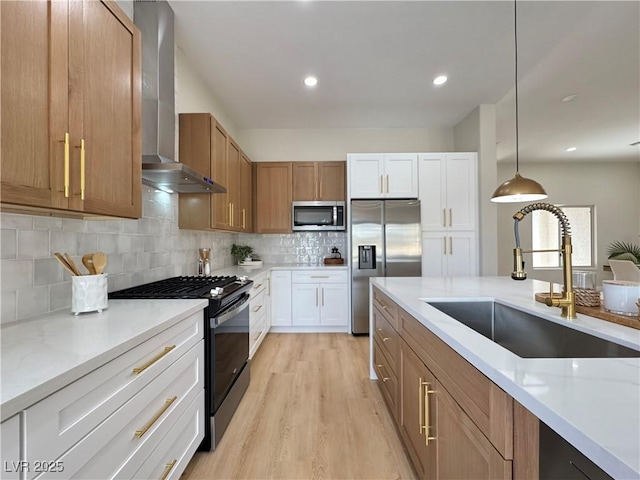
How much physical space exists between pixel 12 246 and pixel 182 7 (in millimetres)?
2009

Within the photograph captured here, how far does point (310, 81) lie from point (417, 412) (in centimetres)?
317

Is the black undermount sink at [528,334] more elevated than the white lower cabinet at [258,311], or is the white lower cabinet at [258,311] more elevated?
the black undermount sink at [528,334]

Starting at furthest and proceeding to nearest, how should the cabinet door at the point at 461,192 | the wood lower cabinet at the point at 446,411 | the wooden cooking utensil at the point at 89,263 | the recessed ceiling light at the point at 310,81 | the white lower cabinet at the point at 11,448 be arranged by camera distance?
1. the cabinet door at the point at 461,192
2. the recessed ceiling light at the point at 310,81
3. the wooden cooking utensil at the point at 89,263
4. the wood lower cabinet at the point at 446,411
5. the white lower cabinet at the point at 11,448

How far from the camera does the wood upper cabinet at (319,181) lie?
440cm

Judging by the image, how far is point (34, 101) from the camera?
3.28 feet

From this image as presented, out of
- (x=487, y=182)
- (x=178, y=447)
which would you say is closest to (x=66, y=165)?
(x=178, y=447)

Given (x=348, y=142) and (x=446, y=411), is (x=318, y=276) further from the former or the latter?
(x=446, y=411)

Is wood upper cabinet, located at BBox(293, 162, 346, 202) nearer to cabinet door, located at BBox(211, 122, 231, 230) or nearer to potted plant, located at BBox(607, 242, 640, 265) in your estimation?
cabinet door, located at BBox(211, 122, 231, 230)

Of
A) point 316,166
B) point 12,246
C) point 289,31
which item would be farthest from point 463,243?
point 12,246

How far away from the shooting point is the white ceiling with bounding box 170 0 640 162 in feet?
7.51

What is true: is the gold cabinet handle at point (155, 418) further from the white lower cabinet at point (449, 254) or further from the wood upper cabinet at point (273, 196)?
the white lower cabinet at point (449, 254)

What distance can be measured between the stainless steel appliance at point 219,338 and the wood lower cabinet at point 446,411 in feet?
3.50

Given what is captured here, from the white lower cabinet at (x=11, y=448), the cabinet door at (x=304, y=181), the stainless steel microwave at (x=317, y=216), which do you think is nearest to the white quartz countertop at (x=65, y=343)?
the white lower cabinet at (x=11, y=448)

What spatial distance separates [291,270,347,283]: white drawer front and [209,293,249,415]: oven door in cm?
164
